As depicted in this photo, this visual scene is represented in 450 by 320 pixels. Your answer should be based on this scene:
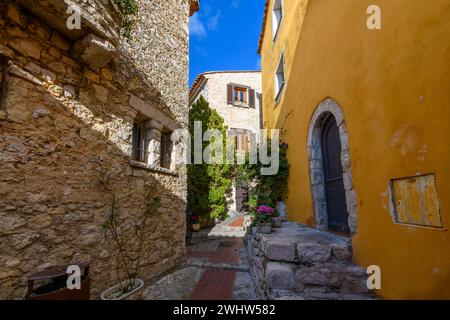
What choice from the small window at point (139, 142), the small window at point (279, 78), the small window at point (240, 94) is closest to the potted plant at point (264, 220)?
the small window at point (139, 142)

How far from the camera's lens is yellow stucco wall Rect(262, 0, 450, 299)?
173cm

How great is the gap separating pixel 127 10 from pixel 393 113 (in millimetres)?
3896

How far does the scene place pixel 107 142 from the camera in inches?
125

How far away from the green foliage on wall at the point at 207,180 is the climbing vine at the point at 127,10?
5.97 meters

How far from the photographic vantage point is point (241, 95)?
13930 mm

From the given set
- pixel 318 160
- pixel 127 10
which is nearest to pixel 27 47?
pixel 127 10

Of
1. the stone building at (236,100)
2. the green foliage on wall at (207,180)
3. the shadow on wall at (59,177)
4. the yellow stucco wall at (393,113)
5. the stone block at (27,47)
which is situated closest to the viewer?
the yellow stucco wall at (393,113)

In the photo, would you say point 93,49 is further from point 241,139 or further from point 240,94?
point 240,94

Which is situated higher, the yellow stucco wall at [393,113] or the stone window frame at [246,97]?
the stone window frame at [246,97]

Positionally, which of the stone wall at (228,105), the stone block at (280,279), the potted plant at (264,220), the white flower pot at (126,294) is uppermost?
the stone wall at (228,105)

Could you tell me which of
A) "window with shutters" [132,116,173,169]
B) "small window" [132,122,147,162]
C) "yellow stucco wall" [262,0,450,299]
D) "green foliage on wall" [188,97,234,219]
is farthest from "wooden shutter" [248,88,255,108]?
"small window" [132,122,147,162]

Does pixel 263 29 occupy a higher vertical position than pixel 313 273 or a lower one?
higher

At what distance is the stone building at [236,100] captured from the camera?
43.1 feet

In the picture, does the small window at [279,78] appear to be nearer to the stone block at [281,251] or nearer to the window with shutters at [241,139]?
the stone block at [281,251]
